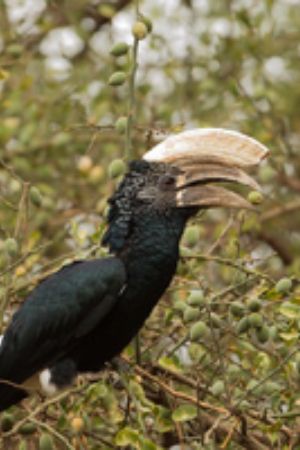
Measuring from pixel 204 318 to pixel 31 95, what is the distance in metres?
2.25

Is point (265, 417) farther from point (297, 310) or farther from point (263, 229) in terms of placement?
point (263, 229)

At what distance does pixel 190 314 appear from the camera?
2621 millimetres

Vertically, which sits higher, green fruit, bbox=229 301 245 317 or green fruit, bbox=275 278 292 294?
green fruit, bbox=275 278 292 294

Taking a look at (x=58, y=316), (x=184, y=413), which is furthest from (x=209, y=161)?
(x=184, y=413)

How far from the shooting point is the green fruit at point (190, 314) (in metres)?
2.62

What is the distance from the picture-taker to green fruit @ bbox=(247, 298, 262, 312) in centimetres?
260

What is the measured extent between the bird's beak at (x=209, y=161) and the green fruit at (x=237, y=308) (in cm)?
36

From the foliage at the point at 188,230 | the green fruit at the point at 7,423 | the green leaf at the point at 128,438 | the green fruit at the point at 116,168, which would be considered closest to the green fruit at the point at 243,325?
the foliage at the point at 188,230

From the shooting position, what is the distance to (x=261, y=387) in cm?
260

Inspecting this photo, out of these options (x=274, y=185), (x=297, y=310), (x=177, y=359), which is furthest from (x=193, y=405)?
(x=274, y=185)

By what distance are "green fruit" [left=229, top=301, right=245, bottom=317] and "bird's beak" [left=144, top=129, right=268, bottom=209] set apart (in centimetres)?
36

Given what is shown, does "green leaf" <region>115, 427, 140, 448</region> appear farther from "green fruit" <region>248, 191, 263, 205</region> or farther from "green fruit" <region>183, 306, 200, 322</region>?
"green fruit" <region>248, 191, 263, 205</region>

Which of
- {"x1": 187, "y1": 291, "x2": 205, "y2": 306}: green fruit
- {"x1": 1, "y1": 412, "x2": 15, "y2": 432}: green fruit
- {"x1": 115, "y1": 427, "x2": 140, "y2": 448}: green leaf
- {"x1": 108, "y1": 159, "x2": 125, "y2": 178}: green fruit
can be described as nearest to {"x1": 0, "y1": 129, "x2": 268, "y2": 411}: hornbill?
{"x1": 1, "y1": 412, "x2": 15, "y2": 432}: green fruit

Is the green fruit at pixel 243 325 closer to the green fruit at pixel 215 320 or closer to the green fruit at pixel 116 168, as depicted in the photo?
the green fruit at pixel 215 320
